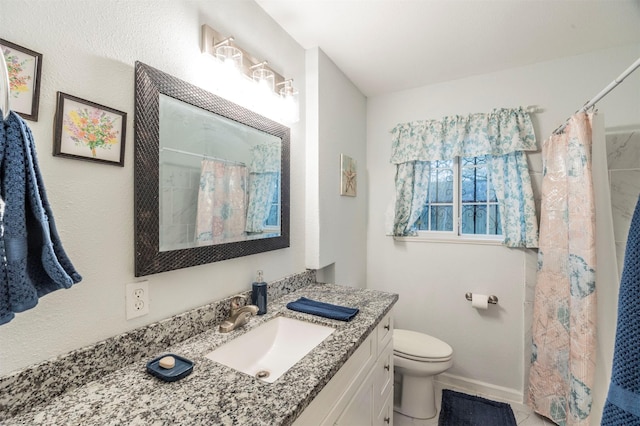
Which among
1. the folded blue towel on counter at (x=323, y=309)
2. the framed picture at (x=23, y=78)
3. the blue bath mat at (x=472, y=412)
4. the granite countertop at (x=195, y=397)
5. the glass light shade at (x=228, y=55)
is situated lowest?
the blue bath mat at (x=472, y=412)

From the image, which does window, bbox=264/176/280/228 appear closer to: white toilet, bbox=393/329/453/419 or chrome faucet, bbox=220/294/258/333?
Result: chrome faucet, bbox=220/294/258/333

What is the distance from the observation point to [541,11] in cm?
154

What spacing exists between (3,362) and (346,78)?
2356mm

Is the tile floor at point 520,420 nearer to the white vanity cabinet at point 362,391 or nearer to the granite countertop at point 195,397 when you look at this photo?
the white vanity cabinet at point 362,391

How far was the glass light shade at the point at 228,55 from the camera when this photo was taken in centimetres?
120

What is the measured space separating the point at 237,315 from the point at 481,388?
211cm

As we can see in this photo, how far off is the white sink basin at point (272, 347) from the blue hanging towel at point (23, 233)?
1.85ft

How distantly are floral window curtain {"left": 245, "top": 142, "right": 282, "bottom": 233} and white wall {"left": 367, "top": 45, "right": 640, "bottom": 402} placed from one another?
4.36 feet

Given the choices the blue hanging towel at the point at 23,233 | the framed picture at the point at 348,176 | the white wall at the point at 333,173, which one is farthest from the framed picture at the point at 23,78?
the framed picture at the point at 348,176

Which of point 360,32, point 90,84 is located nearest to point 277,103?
point 360,32

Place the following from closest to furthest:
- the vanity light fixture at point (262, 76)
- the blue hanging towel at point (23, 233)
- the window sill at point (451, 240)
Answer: the blue hanging towel at point (23, 233) → the vanity light fixture at point (262, 76) → the window sill at point (451, 240)

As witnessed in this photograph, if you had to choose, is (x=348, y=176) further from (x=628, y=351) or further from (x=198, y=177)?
(x=628, y=351)

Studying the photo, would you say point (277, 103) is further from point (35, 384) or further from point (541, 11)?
point (541, 11)

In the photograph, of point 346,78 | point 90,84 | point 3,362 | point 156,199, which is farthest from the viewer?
point 346,78
